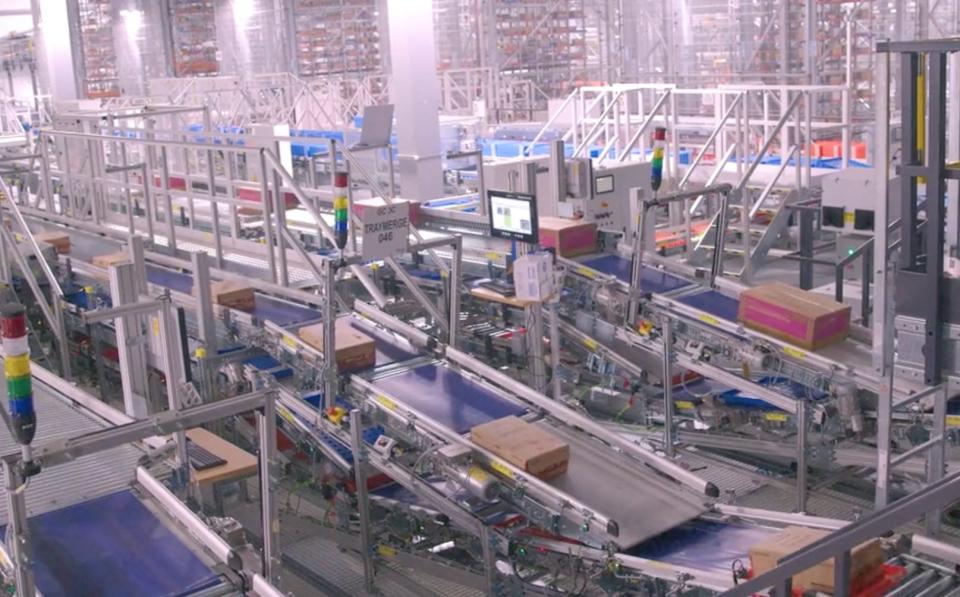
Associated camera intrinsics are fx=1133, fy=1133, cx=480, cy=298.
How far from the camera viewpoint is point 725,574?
4418 mm

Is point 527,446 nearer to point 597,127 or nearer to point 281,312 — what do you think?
point 281,312

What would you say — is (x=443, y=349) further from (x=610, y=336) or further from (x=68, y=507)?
(x=68, y=507)

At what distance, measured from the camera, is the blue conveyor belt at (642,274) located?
26.0 ft

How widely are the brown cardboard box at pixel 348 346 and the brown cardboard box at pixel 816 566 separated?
9.43 feet

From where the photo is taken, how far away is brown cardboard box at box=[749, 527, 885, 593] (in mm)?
4062

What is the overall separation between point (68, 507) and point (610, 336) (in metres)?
4.01

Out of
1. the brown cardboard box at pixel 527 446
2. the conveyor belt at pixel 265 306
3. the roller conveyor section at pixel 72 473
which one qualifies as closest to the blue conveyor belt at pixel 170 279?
the conveyor belt at pixel 265 306

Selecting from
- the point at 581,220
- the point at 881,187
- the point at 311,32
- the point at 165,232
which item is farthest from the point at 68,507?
the point at 311,32

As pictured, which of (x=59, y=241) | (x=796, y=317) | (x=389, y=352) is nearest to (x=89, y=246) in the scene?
(x=59, y=241)

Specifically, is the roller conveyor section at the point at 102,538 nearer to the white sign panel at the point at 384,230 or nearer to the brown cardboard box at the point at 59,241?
the white sign panel at the point at 384,230

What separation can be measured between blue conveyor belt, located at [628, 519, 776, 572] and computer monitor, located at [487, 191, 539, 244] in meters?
2.58

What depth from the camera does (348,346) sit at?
21.6 ft

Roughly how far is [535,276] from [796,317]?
67.8 inches

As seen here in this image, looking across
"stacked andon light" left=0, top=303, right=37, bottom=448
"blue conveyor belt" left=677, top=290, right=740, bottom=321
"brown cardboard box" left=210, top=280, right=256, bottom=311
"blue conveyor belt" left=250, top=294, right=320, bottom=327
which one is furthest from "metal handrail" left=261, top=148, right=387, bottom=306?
"stacked andon light" left=0, top=303, right=37, bottom=448
